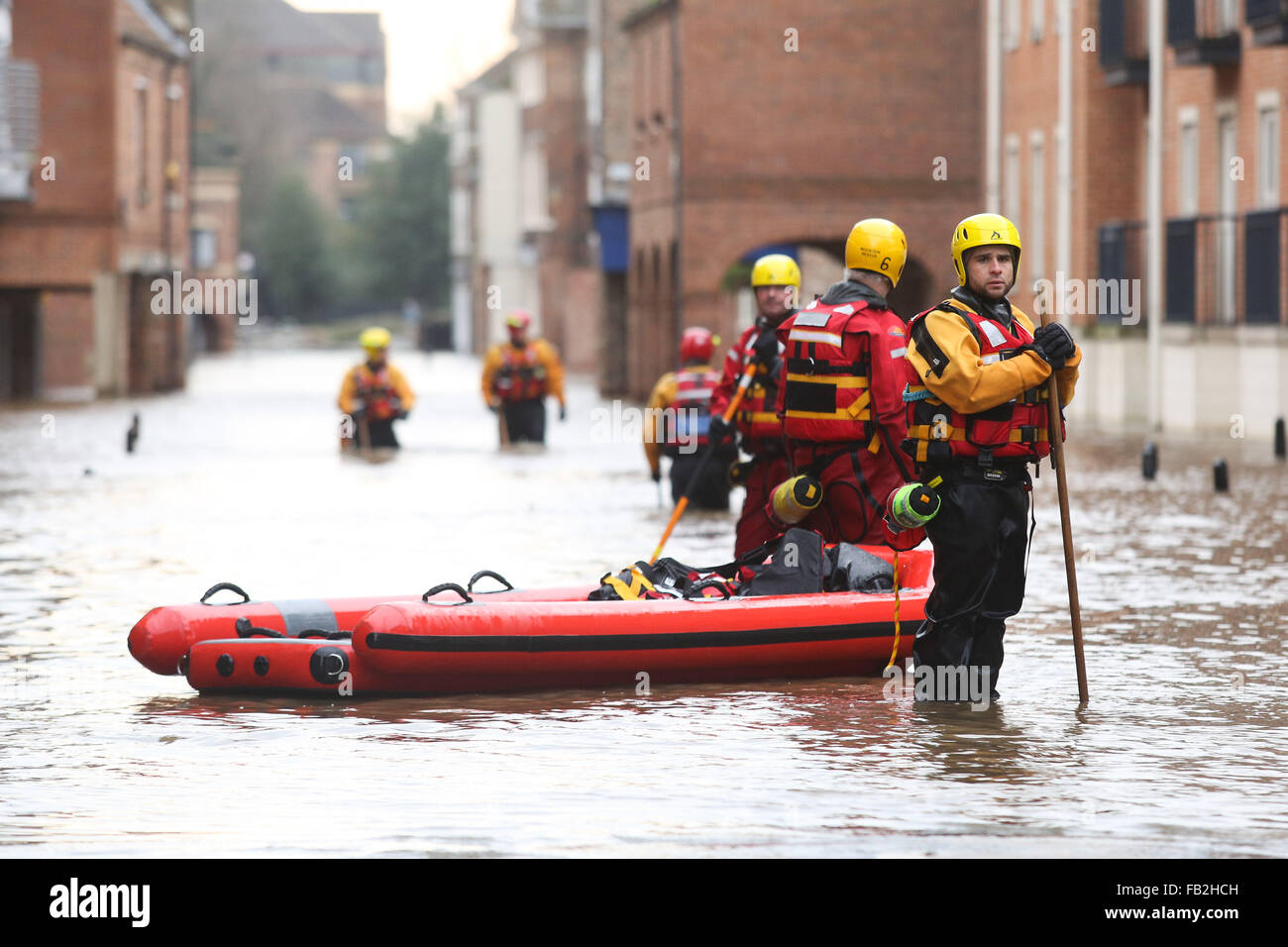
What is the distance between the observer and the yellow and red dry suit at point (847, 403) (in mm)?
11086

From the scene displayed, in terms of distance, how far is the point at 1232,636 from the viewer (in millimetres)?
12594

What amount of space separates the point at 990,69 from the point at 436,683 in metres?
33.3

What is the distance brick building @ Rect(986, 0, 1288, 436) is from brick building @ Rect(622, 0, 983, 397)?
2.12 metres

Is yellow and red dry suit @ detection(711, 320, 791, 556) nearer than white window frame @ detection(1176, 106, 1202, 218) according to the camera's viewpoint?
Yes

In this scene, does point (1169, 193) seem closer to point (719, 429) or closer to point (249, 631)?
point (719, 429)

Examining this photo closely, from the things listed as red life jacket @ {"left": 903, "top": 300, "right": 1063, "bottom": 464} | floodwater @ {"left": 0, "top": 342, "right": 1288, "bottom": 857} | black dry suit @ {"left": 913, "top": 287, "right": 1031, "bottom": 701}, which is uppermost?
red life jacket @ {"left": 903, "top": 300, "right": 1063, "bottom": 464}

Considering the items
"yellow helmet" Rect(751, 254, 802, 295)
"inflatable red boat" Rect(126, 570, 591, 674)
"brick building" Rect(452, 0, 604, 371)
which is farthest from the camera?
"brick building" Rect(452, 0, 604, 371)

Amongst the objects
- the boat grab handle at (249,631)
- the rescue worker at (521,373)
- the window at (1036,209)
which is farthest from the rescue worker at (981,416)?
the window at (1036,209)

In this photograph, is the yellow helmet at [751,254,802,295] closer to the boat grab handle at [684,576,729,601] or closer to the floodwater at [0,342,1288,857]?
the floodwater at [0,342,1288,857]

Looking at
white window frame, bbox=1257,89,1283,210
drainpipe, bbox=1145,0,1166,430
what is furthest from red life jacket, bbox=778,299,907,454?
drainpipe, bbox=1145,0,1166,430

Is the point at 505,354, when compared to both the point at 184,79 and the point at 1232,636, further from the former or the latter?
the point at 184,79

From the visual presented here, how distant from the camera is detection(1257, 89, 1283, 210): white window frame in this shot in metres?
30.9

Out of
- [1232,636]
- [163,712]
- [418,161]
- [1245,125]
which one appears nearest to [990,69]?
[1245,125]

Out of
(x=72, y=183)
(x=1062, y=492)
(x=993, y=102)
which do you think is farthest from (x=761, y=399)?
(x=72, y=183)
